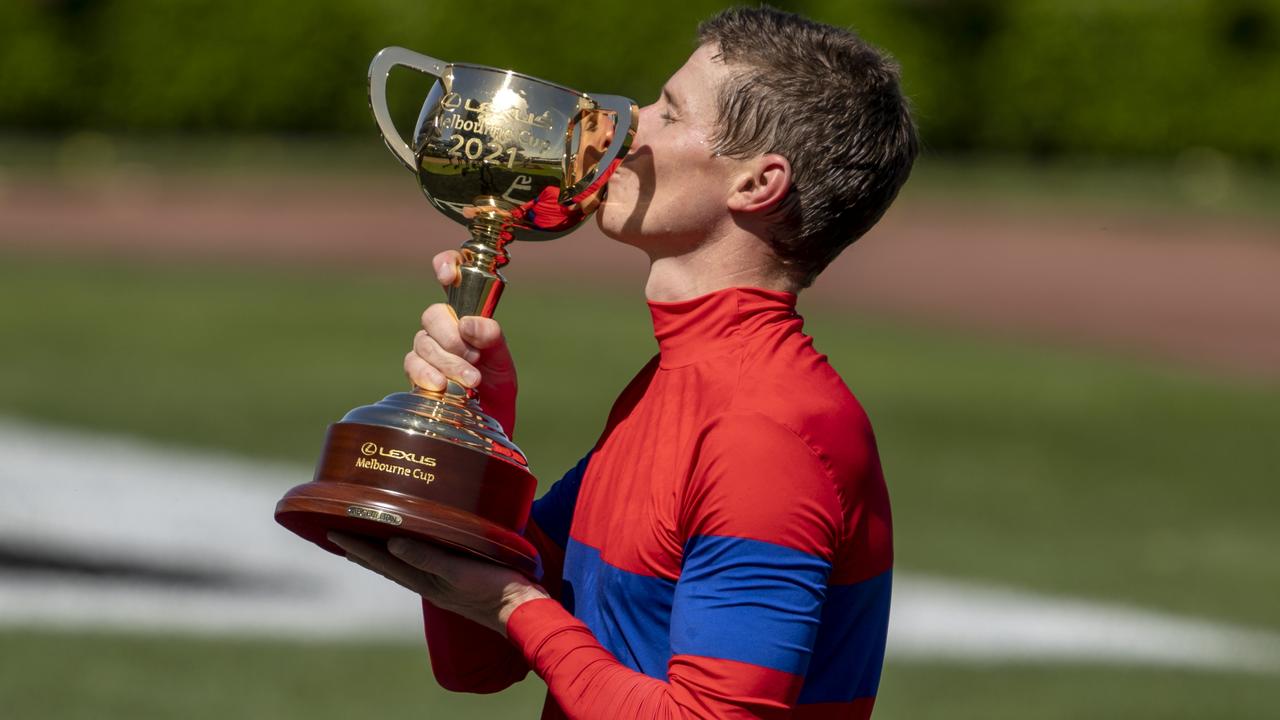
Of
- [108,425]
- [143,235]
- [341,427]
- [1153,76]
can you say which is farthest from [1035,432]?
[1153,76]

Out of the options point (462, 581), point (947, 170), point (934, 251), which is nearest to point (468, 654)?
point (462, 581)

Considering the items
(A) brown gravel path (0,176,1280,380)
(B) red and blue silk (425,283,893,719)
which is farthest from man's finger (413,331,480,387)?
(A) brown gravel path (0,176,1280,380)

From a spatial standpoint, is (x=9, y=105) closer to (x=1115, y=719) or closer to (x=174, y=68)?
(x=174, y=68)

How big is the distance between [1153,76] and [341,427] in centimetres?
2678

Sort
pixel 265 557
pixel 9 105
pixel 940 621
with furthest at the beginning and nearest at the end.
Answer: pixel 9 105 → pixel 265 557 → pixel 940 621

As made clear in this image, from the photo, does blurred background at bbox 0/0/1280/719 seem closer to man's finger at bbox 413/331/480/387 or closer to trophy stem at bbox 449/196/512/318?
trophy stem at bbox 449/196/512/318

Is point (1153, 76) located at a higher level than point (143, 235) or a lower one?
higher

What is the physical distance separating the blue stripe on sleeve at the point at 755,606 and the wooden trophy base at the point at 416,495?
0.31 m

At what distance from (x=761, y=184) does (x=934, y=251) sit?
58.8 ft

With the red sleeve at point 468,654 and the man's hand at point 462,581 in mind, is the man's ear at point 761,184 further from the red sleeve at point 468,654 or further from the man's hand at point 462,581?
the red sleeve at point 468,654

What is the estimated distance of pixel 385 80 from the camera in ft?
8.64

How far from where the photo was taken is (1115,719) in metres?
6.17

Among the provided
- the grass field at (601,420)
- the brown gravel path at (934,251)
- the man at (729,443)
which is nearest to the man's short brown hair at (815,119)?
the man at (729,443)

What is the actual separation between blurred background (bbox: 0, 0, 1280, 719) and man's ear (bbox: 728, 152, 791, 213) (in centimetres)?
83
